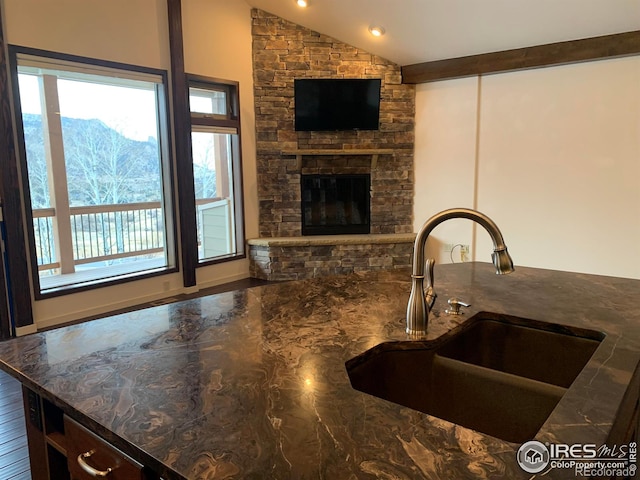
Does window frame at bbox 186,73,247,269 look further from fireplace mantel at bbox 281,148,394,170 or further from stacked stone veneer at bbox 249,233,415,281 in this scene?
fireplace mantel at bbox 281,148,394,170

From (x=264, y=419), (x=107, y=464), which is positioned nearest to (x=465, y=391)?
(x=264, y=419)

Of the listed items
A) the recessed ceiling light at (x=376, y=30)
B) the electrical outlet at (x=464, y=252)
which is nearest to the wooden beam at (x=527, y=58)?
the recessed ceiling light at (x=376, y=30)

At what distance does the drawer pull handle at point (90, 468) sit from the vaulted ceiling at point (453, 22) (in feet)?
14.8

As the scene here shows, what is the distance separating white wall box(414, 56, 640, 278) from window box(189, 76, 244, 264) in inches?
91.0

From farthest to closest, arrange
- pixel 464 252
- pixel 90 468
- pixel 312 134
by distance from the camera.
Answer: pixel 312 134
pixel 464 252
pixel 90 468

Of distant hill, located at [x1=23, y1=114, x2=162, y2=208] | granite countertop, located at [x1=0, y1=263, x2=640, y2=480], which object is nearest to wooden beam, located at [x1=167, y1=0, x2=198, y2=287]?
distant hill, located at [x1=23, y1=114, x2=162, y2=208]

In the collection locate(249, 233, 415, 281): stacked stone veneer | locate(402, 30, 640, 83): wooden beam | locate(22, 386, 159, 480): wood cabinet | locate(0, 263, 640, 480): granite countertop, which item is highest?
locate(402, 30, 640, 83): wooden beam

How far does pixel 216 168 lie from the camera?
18.4 feet

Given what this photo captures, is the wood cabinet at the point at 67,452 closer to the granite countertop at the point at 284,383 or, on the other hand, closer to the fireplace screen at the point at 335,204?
the granite countertop at the point at 284,383

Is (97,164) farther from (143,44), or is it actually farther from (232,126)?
(232,126)

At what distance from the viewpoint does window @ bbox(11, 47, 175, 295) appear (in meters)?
4.10

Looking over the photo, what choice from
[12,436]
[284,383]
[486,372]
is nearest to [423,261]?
[486,372]

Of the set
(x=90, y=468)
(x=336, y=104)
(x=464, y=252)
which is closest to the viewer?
(x=90, y=468)

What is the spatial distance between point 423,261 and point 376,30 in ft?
14.6
